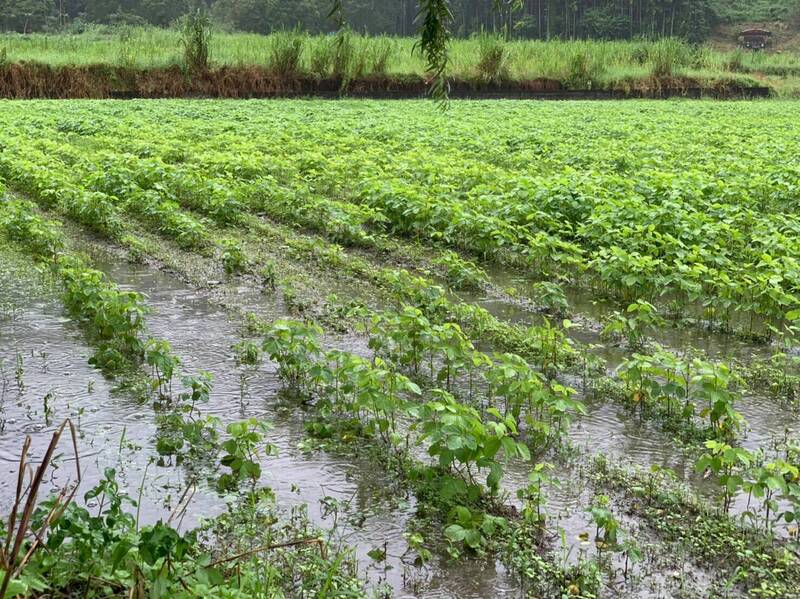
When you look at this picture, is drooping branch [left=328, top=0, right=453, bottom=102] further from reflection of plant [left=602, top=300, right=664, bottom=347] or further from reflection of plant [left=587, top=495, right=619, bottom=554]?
reflection of plant [left=602, top=300, right=664, bottom=347]

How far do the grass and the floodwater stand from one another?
24.0 m

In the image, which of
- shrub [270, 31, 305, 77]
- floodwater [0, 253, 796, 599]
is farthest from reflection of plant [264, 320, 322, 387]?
shrub [270, 31, 305, 77]

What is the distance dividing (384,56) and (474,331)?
91.1ft

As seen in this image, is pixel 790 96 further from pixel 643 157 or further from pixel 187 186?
pixel 187 186

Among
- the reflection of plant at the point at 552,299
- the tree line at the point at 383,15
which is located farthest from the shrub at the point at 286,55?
the reflection of plant at the point at 552,299

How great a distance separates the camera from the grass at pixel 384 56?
30859mm

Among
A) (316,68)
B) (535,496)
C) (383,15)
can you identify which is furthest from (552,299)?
(383,15)

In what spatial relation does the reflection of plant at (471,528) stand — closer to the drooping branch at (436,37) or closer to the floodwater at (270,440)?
the floodwater at (270,440)

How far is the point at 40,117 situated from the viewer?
60.8 ft

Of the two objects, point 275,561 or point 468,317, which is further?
point 468,317

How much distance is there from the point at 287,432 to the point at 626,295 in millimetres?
3403

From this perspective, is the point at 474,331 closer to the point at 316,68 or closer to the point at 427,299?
the point at 427,299

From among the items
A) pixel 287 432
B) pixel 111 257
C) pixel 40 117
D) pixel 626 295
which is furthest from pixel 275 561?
pixel 40 117

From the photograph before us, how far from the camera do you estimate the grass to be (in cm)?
3086
